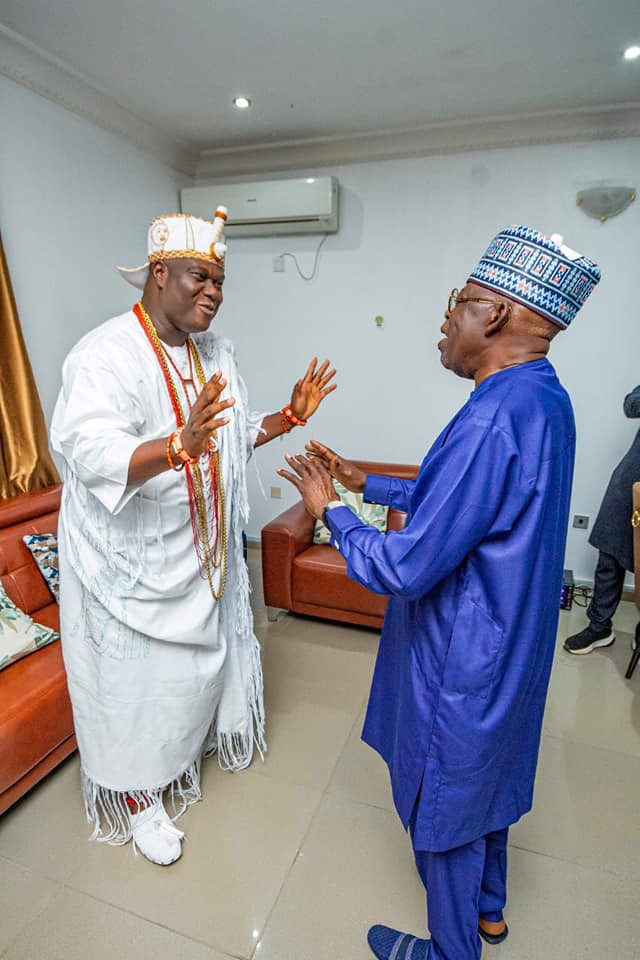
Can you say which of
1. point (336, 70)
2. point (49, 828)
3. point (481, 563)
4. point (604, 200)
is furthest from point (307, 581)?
point (604, 200)

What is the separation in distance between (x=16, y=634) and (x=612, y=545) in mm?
2593

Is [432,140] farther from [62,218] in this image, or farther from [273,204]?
[62,218]

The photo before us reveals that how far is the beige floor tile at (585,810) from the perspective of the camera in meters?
1.57

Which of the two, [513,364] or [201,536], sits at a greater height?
[513,364]

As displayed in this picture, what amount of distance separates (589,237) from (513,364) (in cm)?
249

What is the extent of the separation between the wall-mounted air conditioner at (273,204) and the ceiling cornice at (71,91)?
342 millimetres

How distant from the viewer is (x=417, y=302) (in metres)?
3.27

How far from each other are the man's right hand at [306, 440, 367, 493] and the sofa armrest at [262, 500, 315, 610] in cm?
141

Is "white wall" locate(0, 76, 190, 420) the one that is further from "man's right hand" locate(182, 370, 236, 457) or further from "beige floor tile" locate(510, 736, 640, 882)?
"beige floor tile" locate(510, 736, 640, 882)

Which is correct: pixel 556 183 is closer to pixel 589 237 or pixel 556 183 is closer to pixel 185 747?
pixel 589 237

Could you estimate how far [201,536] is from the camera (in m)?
1.54

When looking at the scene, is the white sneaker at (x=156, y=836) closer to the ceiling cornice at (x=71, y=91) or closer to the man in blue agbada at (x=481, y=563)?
the man in blue agbada at (x=481, y=563)

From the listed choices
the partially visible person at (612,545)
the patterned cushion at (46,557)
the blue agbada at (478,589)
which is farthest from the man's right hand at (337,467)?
the partially visible person at (612,545)

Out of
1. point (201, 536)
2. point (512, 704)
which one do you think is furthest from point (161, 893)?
Answer: point (512, 704)
